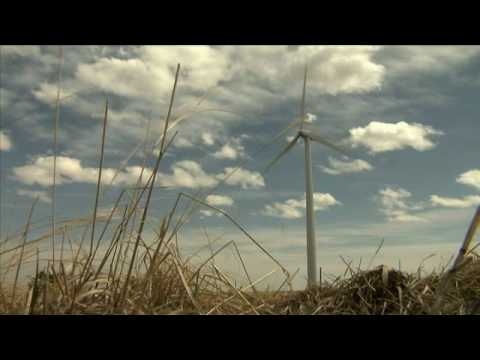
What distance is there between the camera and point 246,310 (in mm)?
2324

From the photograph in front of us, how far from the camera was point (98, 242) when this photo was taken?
225 cm
